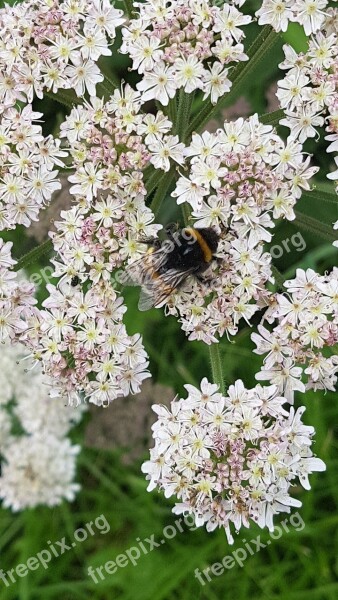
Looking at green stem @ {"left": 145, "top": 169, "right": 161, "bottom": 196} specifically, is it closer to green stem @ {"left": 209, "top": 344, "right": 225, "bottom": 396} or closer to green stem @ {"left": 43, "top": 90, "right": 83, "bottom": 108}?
green stem @ {"left": 43, "top": 90, "right": 83, "bottom": 108}

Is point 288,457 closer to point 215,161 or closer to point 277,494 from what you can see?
point 277,494

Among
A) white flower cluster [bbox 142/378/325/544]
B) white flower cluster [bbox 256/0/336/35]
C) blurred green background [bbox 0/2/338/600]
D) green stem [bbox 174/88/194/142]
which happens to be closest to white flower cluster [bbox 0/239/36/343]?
white flower cluster [bbox 142/378/325/544]

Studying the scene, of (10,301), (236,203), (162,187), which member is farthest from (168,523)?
(236,203)

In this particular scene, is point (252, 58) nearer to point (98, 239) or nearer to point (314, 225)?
point (314, 225)

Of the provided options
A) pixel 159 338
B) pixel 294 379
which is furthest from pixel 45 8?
pixel 159 338

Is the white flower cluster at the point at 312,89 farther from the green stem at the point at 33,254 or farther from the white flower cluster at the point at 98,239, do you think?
the green stem at the point at 33,254
